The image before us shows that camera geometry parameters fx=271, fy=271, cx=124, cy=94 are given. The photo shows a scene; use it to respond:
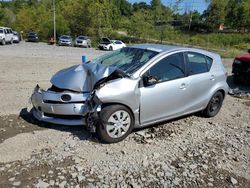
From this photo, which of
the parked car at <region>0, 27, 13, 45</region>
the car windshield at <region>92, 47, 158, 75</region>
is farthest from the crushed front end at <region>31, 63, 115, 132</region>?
the parked car at <region>0, 27, 13, 45</region>

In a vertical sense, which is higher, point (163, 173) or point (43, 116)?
point (43, 116)

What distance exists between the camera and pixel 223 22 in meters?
61.0

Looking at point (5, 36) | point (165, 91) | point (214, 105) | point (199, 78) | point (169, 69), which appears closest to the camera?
point (165, 91)

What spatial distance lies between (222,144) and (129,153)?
5.39 ft

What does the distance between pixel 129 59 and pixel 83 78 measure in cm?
93

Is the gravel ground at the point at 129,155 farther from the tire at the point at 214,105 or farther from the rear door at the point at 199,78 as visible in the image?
the rear door at the point at 199,78

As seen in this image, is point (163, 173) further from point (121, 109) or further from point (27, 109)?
point (27, 109)

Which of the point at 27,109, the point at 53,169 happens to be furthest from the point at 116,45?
the point at 53,169

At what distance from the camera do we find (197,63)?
5.31m

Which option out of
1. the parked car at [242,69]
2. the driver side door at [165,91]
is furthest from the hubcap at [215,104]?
the parked car at [242,69]

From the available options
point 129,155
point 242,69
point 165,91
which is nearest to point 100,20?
point 242,69

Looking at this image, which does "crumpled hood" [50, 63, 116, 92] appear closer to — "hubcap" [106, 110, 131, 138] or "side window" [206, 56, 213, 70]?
"hubcap" [106, 110, 131, 138]

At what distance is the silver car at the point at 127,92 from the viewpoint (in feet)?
13.8

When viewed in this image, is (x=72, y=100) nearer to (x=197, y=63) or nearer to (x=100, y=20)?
(x=197, y=63)
